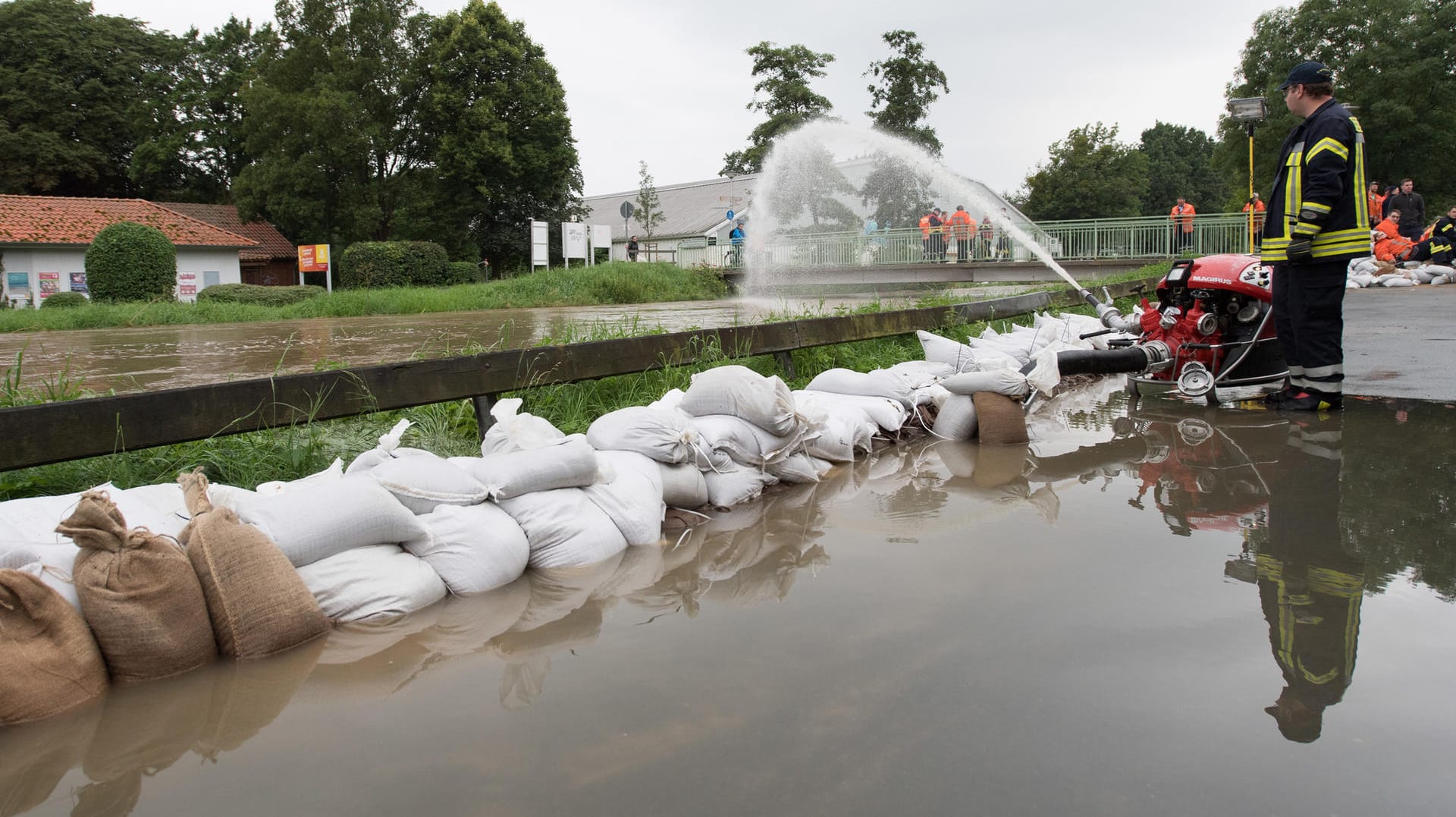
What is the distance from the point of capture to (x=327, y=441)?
406 cm

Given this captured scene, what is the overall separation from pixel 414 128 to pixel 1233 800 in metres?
47.1

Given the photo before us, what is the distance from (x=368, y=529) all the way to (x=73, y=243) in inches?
1396

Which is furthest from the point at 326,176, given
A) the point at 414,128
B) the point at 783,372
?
the point at 783,372

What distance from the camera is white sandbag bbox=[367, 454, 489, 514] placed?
315 cm

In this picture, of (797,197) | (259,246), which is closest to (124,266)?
(797,197)

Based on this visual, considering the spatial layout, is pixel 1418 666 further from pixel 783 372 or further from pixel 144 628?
pixel 783 372

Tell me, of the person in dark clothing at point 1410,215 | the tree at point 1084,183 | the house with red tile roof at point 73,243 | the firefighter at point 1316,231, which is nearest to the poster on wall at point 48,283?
the house with red tile roof at point 73,243

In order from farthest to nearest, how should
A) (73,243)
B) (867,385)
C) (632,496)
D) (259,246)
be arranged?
(259,246) → (73,243) → (867,385) → (632,496)

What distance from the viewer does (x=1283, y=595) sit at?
286cm

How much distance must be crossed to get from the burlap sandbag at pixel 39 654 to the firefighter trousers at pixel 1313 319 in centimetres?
616

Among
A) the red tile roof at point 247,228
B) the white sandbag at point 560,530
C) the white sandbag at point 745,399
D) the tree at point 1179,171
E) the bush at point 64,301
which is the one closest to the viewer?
the white sandbag at point 560,530

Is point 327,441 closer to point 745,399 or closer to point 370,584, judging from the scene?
point 370,584

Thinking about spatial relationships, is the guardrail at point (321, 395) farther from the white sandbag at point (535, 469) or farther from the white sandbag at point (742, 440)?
the white sandbag at point (742, 440)

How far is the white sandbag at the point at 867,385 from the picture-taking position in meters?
5.79
